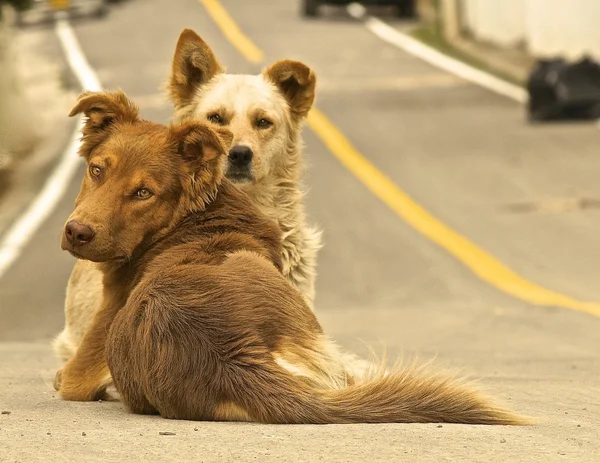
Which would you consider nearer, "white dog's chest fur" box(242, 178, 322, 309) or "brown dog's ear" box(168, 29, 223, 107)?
"white dog's chest fur" box(242, 178, 322, 309)

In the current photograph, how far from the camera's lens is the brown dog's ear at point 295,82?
9.28 m

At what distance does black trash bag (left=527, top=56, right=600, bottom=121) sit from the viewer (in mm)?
24047

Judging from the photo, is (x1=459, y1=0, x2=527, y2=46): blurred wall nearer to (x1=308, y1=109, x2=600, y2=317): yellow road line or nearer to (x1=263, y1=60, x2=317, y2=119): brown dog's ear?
(x1=308, y1=109, x2=600, y2=317): yellow road line

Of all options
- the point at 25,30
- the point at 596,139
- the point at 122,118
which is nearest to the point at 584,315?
the point at 122,118

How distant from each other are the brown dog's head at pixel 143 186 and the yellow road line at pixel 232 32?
25546mm

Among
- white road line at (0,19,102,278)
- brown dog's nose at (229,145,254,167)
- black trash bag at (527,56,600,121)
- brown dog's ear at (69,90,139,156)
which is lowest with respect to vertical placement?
black trash bag at (527,56,600,121)

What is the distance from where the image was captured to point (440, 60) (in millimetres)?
32969

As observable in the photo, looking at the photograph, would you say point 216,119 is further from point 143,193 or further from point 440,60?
point 440,60

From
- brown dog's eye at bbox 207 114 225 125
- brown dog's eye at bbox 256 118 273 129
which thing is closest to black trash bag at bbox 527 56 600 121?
brown dog's eye at bbox 256 118 273 129

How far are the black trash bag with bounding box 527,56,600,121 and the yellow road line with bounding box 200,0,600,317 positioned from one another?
343cm

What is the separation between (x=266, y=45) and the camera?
116 feet

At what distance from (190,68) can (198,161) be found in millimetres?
2503

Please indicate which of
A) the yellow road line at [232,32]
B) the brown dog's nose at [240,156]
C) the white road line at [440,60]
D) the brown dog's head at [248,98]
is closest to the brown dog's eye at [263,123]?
the brown dog's head at [248,98]

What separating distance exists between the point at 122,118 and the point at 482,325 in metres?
6.12
